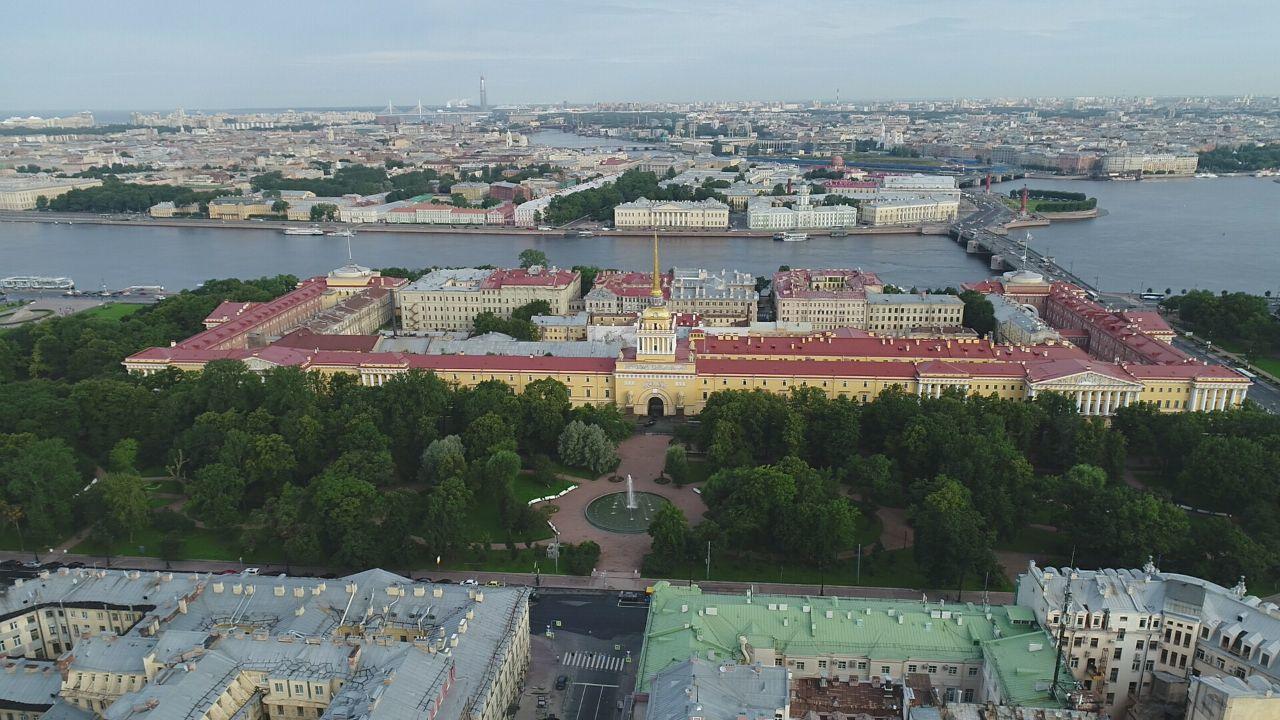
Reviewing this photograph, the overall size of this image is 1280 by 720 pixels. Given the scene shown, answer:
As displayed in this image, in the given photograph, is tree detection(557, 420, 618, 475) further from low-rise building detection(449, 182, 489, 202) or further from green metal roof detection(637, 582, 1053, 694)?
low-rise building detection(449, 182, 489, 202)

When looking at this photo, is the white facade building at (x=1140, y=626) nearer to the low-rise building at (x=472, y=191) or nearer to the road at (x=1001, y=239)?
the road at (x=1001, y=239)

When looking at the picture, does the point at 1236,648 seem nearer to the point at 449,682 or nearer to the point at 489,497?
the point at 449,682

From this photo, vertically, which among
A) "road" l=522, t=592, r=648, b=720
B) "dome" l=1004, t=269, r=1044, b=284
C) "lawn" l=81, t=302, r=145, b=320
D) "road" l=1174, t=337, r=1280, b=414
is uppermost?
"dome" l=1004, t=269, r=1044, b=284

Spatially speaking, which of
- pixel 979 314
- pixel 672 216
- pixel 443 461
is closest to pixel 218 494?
pixel 443 461

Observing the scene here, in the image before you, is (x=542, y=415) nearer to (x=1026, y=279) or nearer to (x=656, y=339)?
(x=656, y=339)

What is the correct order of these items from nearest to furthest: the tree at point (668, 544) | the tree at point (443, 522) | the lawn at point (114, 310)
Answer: the tree at point (668, 544) → the tree at point (443, 522) → the lawn at point (114, 310)

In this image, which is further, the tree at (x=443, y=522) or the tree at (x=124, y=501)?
the tree at (x=124, y=501)

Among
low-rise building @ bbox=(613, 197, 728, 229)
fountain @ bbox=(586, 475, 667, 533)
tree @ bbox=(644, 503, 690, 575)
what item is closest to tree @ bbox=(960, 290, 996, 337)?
fountain @ bbox=(586, 475, 667, 533)

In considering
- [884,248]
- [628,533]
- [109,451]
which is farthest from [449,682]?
[884,248]

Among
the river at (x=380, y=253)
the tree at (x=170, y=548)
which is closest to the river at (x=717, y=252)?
the river at (x=380, y=253)
